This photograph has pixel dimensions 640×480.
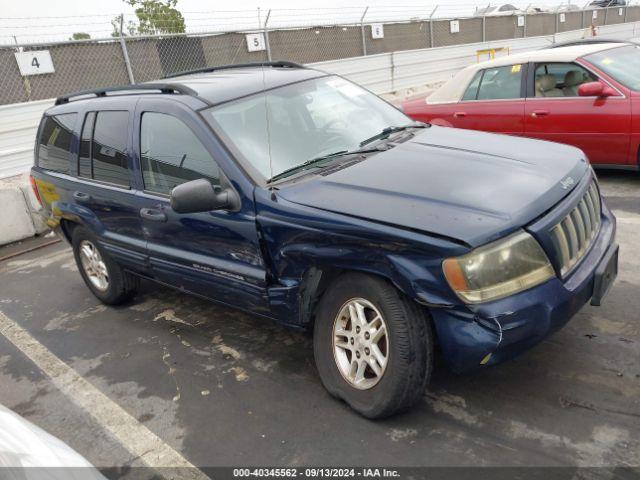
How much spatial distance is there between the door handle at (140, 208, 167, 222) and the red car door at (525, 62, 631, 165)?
466cm

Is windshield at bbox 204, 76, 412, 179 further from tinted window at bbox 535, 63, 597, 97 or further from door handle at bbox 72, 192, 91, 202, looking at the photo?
tinted window at bbox 535, 63, 597, 97

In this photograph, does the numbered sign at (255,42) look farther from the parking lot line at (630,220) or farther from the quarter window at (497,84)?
the parking lot line at (630,220)

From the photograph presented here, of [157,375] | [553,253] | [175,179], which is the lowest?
[157,375]

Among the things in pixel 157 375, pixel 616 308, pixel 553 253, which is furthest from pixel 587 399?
pixel 157 375

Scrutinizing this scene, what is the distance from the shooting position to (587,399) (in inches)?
113

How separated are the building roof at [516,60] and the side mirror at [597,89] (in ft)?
1.62

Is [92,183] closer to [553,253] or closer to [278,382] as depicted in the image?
[278,382]

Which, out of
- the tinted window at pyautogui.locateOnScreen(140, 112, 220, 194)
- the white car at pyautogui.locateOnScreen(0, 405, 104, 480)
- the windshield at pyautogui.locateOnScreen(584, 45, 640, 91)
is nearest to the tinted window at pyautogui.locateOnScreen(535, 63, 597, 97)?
the windshield at pyautogui.locateOnScreen(584, 45, 640, 91)

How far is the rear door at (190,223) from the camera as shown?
10.9 ft

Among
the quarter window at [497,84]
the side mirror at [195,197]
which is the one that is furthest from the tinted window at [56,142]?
the quarter window at [497,84]

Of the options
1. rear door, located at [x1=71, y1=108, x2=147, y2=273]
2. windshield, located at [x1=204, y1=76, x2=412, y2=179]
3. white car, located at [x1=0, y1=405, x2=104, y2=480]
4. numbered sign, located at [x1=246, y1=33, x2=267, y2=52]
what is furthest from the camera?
numbered sign, located at [x1=246, y1=33, x2=267, y2=52]

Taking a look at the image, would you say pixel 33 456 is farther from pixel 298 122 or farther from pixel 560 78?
pixel 560 78

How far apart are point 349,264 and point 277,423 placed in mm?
990

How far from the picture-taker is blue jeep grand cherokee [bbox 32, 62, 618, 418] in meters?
2.56
